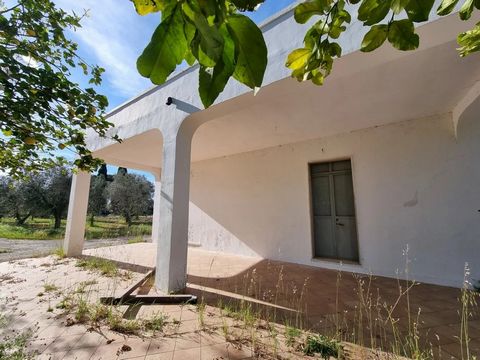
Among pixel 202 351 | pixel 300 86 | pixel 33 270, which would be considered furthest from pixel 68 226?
pixel 300 86

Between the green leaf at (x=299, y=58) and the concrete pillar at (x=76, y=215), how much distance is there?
710 cm

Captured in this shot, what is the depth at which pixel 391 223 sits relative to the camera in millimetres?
4590

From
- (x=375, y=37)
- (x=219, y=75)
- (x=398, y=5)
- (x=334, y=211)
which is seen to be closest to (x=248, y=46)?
(x=219, y=75)

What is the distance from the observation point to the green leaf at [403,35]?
666 millimetres

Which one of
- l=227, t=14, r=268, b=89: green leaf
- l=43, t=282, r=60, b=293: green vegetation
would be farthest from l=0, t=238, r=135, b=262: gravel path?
l=227, t=14, r=268, b=89: green leaf

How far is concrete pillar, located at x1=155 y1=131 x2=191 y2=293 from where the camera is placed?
3.61 meters

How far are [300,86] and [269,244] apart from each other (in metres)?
4.20

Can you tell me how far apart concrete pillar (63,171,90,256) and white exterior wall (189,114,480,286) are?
399cm

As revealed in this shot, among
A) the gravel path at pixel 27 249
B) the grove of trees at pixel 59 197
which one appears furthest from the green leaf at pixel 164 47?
the grove of trees at pixel 59 197

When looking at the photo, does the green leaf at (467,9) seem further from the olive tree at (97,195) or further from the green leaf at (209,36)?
the olive tree at (97,195)

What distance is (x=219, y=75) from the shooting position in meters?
0.47

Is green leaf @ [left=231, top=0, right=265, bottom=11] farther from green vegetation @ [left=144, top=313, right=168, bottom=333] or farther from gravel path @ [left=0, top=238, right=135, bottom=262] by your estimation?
gravel path @ [left=0, top=238, right=135, bottom=262]

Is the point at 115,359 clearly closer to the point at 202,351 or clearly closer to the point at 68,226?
the point at 202,351

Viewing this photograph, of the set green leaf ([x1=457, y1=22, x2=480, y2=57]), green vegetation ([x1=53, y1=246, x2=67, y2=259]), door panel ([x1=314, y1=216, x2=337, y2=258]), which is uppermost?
green leaf ([x1=457, y1=22, x2=480, y2=57])
